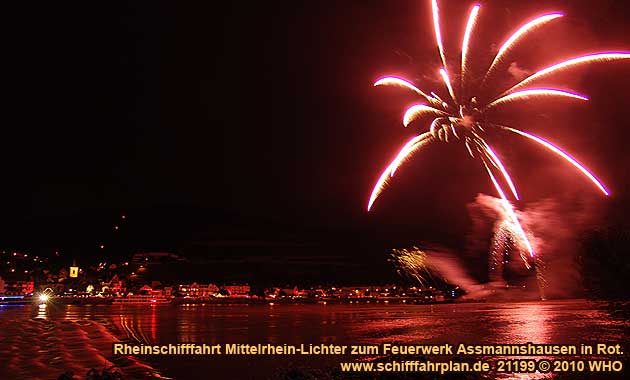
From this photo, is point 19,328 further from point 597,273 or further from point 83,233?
point 83,233

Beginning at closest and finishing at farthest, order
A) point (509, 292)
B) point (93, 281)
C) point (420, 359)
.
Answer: point (420, 359) < point (509, 292) < point (93, 281)

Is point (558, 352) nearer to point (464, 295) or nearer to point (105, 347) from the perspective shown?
point (105, 347)

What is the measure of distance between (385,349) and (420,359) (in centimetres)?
561

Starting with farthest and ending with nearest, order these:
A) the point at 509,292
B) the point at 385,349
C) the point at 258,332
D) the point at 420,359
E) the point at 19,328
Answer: the point at 509,292 → the point at 19,328 → the point at 258,332 → the point at 385,349 → the point at 420,359

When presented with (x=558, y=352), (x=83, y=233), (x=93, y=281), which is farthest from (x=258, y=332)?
(x=83, y=233)

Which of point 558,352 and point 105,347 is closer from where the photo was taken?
point 558,352

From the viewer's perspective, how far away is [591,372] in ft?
40.4

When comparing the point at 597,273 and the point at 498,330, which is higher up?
the point at 597,273

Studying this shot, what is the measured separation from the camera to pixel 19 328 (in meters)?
27.2

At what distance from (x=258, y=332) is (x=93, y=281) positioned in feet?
369

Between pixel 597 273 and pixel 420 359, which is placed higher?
pixel 597 273

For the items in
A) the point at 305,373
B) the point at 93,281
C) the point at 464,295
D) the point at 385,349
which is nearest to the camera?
the point at 305,373

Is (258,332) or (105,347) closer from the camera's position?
(105,347)

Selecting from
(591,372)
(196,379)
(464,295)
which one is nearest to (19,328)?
(196,379)
